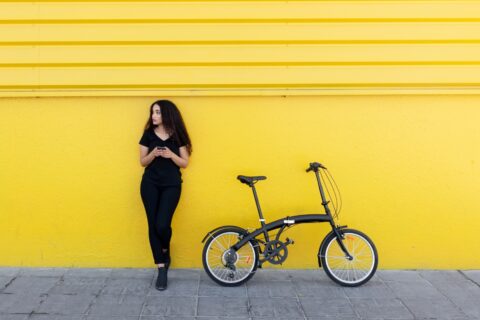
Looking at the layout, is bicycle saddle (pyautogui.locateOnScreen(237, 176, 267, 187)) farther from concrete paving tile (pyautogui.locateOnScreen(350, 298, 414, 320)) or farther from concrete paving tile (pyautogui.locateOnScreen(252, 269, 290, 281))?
concrete paving tile (pyautogui.locateOnScreen(350, 298, 414, 320))

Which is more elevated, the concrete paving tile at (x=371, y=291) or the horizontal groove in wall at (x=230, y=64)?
the horizontal groove in wall at (x=230, y=64)

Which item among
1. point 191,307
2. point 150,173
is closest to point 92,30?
point 150,173

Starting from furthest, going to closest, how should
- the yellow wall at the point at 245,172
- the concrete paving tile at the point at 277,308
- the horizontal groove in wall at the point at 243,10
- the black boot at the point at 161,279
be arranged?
the yellow wall at the point at 245,172, the horizontal groove in wall at the point at 243,10, the black boot at the point at 161,279, the concrete paving tile at the point at 277,308

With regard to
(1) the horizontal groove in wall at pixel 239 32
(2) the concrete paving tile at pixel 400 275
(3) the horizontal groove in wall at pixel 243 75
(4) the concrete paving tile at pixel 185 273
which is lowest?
(4) the concrete paving tile at pixel 185 273

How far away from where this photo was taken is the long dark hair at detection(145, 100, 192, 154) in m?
5.34

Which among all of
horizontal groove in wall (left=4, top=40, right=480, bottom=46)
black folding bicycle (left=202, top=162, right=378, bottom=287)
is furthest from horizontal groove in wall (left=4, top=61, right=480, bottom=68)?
black folding bicycle (left=202, top=162, right=378, bottom=287)

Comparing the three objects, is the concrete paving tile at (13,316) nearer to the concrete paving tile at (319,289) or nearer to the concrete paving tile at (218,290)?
the concrete paving tile at (218,290)

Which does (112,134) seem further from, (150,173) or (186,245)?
(186,245)

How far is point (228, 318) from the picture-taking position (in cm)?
454

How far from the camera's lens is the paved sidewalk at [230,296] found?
4.63 metres

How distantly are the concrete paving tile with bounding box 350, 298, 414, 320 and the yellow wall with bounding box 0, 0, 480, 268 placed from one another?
0.97 metres

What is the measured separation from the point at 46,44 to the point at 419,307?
483cm

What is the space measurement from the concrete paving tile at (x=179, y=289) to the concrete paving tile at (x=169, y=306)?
10 centimetres

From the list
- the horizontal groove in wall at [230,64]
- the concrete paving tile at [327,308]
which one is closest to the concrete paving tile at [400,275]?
the concrete paving tile at [327,308]
